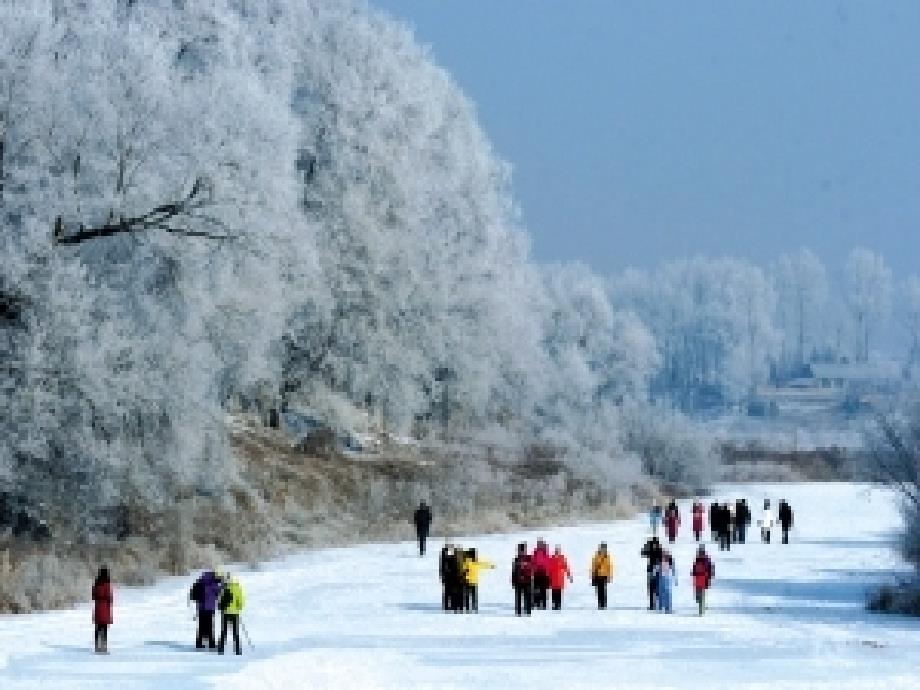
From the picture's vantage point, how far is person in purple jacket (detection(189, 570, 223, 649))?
75.5 feet

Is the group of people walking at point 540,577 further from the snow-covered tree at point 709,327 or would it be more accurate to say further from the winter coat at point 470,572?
the snow-covered tree at point 709,327

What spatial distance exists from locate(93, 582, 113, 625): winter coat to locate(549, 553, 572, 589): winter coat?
350 inches

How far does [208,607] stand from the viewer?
23031 mm

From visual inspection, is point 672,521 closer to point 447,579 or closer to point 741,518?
point 741,518

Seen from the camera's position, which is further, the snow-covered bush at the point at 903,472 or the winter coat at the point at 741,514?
the winter coat at the point at 741,514

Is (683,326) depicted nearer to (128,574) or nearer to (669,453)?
(669,453)

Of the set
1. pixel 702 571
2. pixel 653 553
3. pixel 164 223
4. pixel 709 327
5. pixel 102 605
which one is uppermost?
pixel 709 327

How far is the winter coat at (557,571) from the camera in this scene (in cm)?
2889

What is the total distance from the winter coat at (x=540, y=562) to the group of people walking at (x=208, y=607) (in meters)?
6.97

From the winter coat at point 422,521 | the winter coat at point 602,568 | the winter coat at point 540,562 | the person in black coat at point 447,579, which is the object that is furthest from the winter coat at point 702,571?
the winter coat at point 422,521

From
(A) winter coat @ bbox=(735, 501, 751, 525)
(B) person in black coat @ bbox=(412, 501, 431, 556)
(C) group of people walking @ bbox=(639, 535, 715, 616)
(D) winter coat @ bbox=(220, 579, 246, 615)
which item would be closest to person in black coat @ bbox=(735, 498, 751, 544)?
(A) winter coat @ bbox=(735, 501, 751, 525)

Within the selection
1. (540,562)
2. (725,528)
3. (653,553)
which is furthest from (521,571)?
(725,528)

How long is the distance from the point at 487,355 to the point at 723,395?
108 meters

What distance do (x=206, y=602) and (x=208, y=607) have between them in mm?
74
